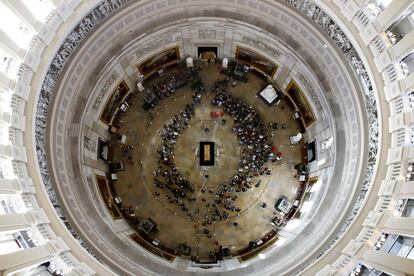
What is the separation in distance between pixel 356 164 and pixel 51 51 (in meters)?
17.2

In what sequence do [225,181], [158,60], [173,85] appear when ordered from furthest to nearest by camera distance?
[173,85], [225,181], [158,60]

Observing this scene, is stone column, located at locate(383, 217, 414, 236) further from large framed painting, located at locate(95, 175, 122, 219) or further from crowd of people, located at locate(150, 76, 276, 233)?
large framed painting, located at locate(95, 175, 122, 219)

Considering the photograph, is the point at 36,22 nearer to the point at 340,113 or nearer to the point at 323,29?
the point at 323,29

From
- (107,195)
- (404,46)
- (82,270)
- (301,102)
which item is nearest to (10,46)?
(82,270)

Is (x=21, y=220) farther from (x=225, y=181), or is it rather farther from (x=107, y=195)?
(x=225, y=181)

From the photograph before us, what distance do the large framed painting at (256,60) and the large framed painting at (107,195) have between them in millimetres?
12996

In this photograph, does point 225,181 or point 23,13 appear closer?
point 23,13

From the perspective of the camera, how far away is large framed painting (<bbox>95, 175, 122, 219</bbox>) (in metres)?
27.0

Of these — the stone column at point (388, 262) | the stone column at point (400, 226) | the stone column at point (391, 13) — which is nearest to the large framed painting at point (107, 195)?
the stone column at point (388, 262)

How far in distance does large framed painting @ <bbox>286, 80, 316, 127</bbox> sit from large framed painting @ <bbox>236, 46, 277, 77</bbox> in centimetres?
176

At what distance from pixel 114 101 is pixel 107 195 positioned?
21.5 ft

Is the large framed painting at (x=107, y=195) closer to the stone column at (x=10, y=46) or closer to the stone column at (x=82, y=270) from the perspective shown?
the stone column at (x=82, y=270)

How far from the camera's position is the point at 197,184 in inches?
1147

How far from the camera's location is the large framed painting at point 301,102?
27750mm
